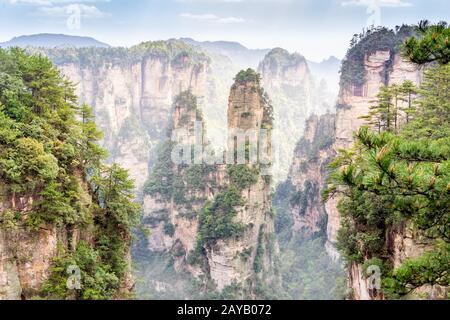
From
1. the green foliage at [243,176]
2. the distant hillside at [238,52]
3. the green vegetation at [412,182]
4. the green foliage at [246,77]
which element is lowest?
the green foliage at [243,176]

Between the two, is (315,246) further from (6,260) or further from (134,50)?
(134,50)

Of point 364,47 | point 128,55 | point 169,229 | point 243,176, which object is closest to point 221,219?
point 243,176

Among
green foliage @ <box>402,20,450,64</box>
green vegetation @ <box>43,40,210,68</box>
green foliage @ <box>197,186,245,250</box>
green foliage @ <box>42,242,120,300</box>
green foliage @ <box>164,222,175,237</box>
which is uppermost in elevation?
green vegetation @ <box>43,40,210,68</box>

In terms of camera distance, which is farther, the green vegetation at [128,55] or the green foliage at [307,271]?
the green vegetation at [128,55]

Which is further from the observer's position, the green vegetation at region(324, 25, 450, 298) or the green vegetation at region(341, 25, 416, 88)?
the green vegetation at region(341, 25, 416, 88)

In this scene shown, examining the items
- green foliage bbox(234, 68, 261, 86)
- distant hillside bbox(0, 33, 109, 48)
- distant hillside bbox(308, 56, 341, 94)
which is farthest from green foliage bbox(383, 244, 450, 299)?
distant hillside bbox(308, 56, 341, 94)

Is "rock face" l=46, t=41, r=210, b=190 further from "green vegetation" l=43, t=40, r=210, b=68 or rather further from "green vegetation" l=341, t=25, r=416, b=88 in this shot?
"green vegetation" l=341, t=25, r=416, b=88

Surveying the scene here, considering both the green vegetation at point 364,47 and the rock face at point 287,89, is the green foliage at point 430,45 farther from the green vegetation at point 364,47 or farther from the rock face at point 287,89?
the rock face at point 287,89

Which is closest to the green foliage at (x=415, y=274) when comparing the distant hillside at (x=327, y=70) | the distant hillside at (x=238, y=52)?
the distant hillside at (x=327, y=70)
